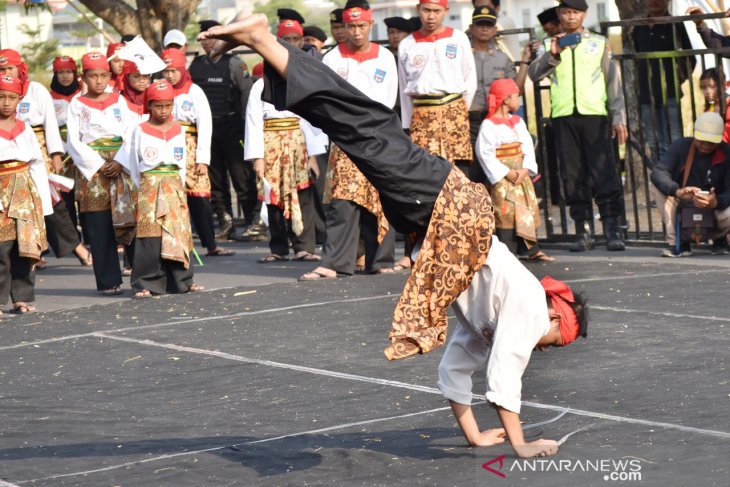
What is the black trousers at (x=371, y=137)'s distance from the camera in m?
5.32

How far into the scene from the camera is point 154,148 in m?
10.8

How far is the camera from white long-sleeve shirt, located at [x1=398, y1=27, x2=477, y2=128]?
1155cm

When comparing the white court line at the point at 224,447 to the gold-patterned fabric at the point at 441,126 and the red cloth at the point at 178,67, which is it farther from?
the red cloth at the point at 178,67

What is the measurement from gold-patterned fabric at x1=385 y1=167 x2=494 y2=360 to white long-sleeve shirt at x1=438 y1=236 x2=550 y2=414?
9cm

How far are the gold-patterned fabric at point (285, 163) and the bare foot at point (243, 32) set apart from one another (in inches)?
294

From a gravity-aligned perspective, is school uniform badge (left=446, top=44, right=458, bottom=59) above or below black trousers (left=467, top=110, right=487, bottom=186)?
above

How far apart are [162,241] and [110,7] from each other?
7.65m

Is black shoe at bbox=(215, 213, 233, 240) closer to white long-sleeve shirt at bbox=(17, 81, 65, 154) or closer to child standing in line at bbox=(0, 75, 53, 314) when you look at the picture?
white long-sleeve shirt at bbox=(17, 81, 65, 154)

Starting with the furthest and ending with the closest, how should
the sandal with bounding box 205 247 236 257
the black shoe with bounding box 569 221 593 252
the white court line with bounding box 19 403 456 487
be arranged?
the sandal with bounding box 205 247 236 257
the black shoe with bounding box 569 221 593 252
the white court line with bounding box 19 403 456 487

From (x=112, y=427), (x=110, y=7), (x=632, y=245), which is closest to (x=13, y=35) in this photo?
(x=110, y=7)

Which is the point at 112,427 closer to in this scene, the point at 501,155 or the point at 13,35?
the point at 501,155

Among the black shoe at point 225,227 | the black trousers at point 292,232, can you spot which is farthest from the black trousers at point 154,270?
the black shoe at point 225,227

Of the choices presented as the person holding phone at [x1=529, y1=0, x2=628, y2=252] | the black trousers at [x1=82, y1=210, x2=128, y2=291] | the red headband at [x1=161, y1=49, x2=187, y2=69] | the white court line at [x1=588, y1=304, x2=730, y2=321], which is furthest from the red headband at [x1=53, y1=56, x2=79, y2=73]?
the white court line at [x1=588, y1=304, x2=730, y2=321]

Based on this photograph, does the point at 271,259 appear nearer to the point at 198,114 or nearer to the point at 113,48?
the point at 198,114
